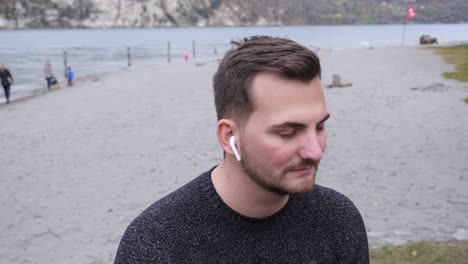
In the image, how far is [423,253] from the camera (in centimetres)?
574

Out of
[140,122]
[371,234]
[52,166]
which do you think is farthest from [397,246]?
[140,122]

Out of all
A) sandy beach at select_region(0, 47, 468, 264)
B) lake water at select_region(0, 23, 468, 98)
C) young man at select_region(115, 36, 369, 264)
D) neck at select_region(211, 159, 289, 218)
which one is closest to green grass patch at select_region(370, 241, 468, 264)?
sandy beach at select_region(0, 47, 468, 264)

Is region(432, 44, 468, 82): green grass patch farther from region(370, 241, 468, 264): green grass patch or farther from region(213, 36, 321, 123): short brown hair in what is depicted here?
region(213, 36, 321, 123): short brown hair

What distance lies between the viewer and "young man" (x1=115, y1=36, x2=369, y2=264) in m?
1.98

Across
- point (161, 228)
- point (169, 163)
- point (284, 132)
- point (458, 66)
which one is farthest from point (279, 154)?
point (458, 66)

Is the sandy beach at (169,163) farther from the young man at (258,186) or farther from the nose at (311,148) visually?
the nose at (311,148)

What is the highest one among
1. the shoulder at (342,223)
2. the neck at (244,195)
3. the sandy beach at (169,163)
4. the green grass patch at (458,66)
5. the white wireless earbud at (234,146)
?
the white wireless earbud at (234,146)

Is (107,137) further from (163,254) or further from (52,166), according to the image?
(163,254)

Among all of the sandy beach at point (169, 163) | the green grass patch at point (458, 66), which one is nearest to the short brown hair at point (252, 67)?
the sandy beach at point (169, 163)

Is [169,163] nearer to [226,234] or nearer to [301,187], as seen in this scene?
[226,234]

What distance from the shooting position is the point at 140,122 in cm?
1666

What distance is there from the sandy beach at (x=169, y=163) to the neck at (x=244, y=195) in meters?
4.61

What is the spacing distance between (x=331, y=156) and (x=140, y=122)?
7243mm

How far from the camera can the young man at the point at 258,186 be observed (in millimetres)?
1980
